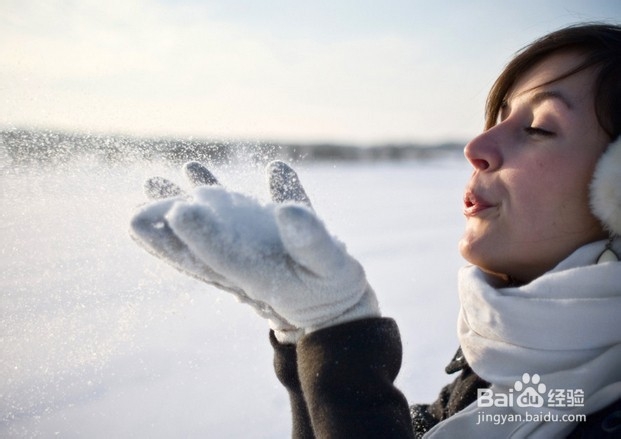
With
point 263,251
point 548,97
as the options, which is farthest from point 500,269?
point 263,251

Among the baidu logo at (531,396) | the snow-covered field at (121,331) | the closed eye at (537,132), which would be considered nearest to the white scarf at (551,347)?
the baidu logo at (531,396)

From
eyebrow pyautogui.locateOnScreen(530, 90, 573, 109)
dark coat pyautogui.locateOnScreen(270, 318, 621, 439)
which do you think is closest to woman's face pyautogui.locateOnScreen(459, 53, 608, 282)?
eyebrow pyautogui.locateOnScreen(530, 90, 573, 109)

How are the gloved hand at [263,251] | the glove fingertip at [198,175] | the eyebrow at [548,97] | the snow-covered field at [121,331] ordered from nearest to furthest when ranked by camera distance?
the gloved hand at [263,251] → the eyebrow at [548,97] → the glove fingertip at [198,175] → the snow-covered field at [121,331]

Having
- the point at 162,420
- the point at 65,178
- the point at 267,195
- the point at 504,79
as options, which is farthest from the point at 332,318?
the point at 65,178

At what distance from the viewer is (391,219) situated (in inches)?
313

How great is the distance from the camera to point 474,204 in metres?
1.33

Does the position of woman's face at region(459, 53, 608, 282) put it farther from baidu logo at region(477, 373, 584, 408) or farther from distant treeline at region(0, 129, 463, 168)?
distant treeline at region(0, 129, 463, 168)

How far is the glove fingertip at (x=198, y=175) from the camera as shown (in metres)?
1.32

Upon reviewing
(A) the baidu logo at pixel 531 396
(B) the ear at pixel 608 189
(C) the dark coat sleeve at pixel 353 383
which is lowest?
(A) the baidu logo at pixel 531 396

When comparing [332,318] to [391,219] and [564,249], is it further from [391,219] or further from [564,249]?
[391,219]

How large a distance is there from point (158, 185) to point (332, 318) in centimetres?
62

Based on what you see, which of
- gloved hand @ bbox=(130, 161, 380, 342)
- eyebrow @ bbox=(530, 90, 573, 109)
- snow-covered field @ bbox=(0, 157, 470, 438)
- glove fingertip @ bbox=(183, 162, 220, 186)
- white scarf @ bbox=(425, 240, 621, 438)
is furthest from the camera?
snow-covered field @ bbox=(0, 157, 470, 438)

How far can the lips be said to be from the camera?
1.29 m

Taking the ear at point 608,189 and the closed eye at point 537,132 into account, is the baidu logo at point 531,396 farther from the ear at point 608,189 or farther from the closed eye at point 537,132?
the closed eye at point 537,132
